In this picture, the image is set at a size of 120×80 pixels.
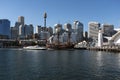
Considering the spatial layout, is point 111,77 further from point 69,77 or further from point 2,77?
point 2,77


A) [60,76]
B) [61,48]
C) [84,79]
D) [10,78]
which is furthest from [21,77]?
[61,48]

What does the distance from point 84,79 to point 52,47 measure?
135975mm

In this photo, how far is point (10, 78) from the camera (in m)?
33.8

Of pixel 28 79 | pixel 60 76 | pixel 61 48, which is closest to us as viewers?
pixel 28 79

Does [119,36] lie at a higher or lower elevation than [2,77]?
higher

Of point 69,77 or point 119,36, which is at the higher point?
point 119,36

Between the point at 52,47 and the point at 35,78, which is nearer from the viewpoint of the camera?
the point at 35,78

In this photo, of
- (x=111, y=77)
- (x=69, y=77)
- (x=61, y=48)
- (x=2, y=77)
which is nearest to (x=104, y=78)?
(x=111, y=77)

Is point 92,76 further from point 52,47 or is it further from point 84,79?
point 52,47

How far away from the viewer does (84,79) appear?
3341 cm

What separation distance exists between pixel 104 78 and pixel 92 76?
7.04ft

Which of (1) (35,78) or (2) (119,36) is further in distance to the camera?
(2) (119,36)

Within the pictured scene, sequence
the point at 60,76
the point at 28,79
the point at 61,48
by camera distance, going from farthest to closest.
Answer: the point at 61,48 → the point at 60,76 → the point at 28,79

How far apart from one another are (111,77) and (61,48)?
5152 inches
